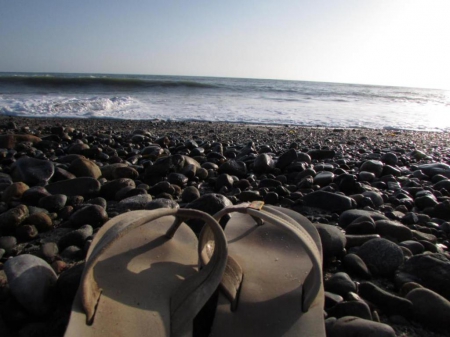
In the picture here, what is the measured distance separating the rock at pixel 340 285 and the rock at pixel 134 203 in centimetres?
103

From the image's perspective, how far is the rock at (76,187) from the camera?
2032mm

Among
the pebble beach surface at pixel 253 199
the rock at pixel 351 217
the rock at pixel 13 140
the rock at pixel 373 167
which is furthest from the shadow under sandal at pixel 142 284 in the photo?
the rock at pixel 13 140

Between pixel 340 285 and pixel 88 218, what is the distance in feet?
3.82

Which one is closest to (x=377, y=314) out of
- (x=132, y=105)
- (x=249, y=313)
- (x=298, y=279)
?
(x=298, y=279)

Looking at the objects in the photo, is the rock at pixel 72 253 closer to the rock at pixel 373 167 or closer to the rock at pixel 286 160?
the rock at pixel 286 160

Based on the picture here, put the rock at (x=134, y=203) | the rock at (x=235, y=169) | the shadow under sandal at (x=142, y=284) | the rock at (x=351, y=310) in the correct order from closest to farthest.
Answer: the shadow under sandal at (x=142, y=284) → the rock at (x=351, y=310) → the rock at (x=134, y=203) → the rock at (x=235, y=169)

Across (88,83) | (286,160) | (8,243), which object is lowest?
(8,243)

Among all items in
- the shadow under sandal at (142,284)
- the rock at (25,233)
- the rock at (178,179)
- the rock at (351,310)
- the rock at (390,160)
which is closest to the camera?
the shadow under sandal at (142,284)

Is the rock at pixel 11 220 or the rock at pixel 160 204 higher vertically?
the rock at pixel 160 204

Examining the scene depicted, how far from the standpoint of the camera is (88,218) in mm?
1608

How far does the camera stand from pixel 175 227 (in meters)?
1.25

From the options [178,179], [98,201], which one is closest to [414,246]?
[178,179]

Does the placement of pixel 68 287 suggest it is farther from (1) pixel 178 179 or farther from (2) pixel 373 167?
(2) pixel 373 167

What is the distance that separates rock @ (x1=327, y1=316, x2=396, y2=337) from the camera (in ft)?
2.87
